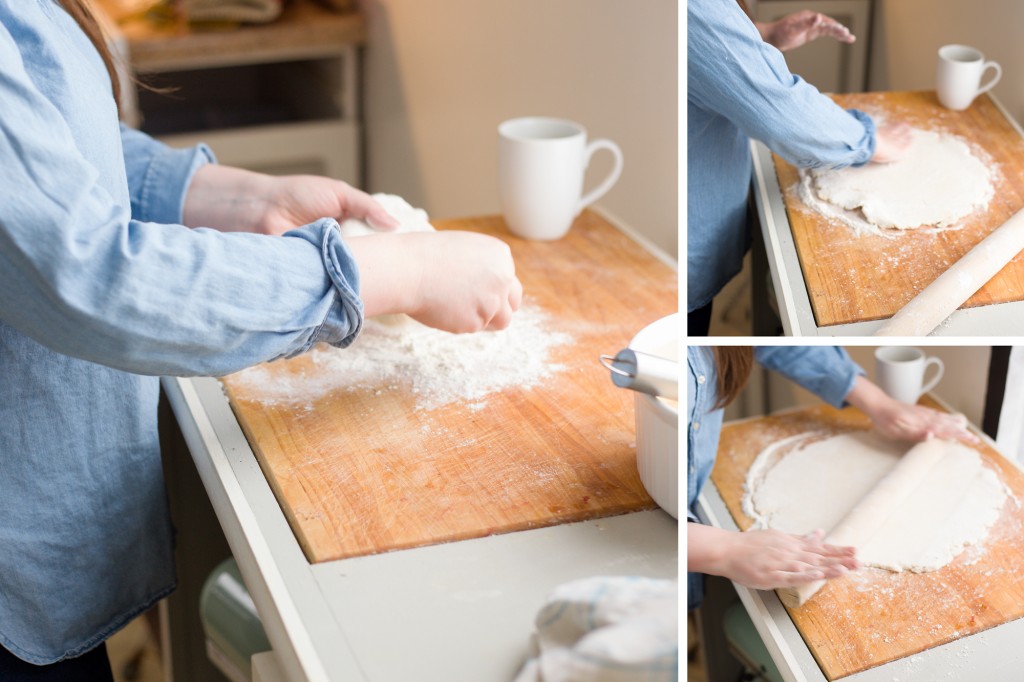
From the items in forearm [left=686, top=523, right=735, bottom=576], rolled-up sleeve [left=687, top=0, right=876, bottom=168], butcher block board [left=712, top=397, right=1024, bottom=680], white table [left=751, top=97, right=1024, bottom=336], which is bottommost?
butcher block board [left=712, top=397, right=1024, bottom=680]

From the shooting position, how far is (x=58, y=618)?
772 mm

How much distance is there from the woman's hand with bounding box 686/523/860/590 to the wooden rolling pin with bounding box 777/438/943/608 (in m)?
0.01

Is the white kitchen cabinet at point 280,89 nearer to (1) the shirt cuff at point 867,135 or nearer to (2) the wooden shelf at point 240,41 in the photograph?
(2) the wooden shelf at point 240,41

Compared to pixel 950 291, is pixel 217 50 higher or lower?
lower

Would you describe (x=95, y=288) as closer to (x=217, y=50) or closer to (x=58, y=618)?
(x=58, y=618)

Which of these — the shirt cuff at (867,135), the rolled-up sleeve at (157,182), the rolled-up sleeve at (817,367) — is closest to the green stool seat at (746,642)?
the rolled-up sleeve at (817,367)

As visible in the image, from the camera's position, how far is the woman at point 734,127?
1.41ft

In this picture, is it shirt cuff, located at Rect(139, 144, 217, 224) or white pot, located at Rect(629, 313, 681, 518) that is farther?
shirt cuff, located at Rect(139, 144, 217, 224)

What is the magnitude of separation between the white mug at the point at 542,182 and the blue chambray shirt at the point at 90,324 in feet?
1.61

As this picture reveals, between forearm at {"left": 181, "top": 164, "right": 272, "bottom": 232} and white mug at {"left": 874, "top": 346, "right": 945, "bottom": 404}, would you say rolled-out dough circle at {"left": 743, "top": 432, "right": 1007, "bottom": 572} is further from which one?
forearm at {"left": 181, "top": 164, "right": 272, "bottom": 232}

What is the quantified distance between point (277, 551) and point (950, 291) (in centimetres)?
44

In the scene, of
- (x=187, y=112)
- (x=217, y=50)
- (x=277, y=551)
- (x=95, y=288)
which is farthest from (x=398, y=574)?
(x=187, y=112)

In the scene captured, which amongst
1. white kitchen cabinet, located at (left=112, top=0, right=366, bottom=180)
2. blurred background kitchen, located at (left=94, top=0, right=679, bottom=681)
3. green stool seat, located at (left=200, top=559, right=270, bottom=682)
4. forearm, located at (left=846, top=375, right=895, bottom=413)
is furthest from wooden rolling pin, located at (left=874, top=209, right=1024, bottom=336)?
white kitchen cabinet, located at (left=112, top=0, right=366, bottom=180)

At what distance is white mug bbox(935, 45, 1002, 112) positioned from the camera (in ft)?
1.27
